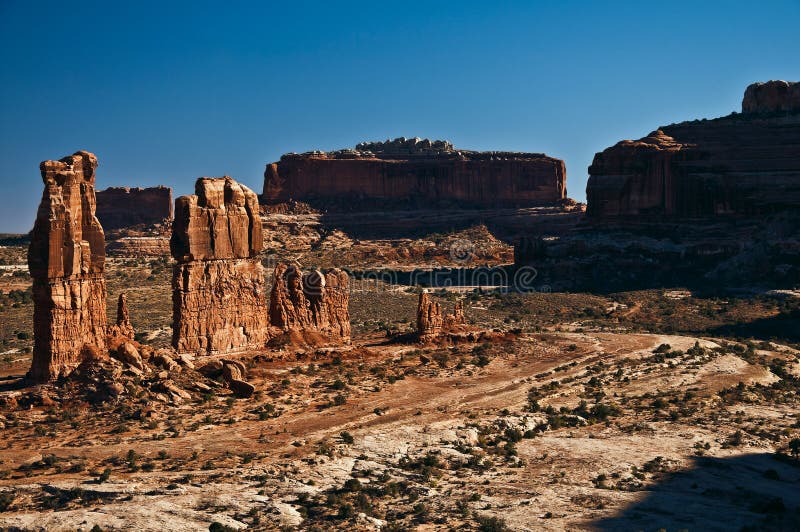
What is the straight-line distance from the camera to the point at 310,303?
125 feet

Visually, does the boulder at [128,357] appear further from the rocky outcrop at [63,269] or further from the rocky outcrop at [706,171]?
the rocky outcrop at [706,171]

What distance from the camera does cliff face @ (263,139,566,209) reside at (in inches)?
4131

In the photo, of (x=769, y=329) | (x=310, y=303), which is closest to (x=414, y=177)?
(x=769, y=329)

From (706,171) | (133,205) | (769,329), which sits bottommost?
(769,329)

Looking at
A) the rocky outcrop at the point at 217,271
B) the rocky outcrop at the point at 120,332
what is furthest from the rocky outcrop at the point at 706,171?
the rocky outcrop at the point at 120,332

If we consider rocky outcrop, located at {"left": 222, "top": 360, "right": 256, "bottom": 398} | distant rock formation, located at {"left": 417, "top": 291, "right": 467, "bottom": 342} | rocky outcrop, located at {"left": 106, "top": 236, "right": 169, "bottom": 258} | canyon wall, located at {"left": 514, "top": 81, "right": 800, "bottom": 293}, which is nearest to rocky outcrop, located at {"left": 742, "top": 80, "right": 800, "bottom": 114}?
canyon wall, located at {"left": 514, "top": 81, "right": 800, "bottom": 293}

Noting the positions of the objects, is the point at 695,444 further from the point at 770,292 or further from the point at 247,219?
the point at 770,292

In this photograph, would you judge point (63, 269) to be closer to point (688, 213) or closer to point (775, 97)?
point (688, 213)

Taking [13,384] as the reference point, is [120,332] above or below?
above

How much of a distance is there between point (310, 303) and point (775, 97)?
188 ft

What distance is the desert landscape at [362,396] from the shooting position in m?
21.7

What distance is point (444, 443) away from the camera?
26.6 m

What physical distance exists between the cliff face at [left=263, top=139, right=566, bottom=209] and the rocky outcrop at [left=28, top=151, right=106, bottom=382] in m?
74.6

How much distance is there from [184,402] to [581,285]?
145 ft
